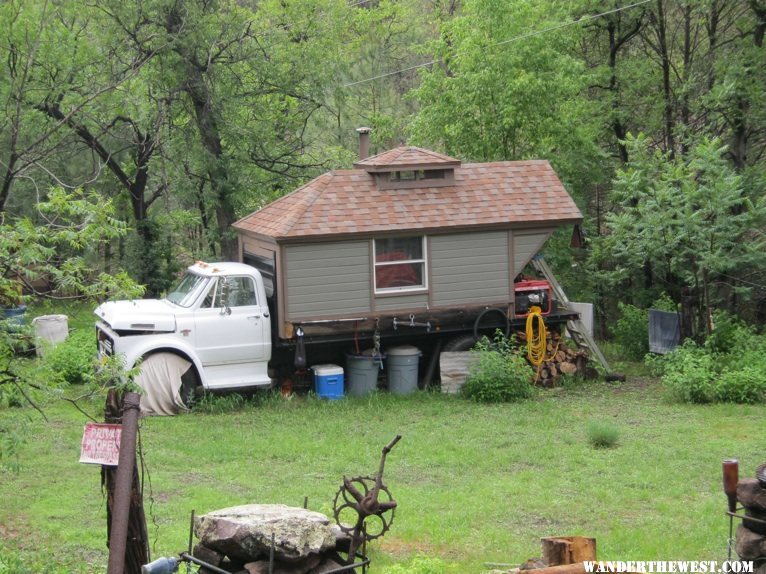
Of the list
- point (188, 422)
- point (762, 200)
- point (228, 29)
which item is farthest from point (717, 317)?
point (228, 29)

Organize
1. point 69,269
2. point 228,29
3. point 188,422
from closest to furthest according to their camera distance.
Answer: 1. point 69,269
2. point 188,422
3. point 228,29

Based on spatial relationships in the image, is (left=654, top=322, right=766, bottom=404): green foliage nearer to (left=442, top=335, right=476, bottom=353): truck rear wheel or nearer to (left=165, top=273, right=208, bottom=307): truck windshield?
(left=442, top=335, right=476, bottom=353): truck rear wheel

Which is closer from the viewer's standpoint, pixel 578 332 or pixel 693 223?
pixel 693 223

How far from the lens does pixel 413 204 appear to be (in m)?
16.2

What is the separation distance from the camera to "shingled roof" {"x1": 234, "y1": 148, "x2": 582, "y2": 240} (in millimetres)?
15539

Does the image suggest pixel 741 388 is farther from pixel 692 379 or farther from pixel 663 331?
pixel 663 331

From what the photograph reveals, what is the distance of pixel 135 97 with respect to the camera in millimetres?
18219

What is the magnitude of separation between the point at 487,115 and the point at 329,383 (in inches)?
316

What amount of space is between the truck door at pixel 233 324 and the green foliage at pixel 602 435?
532cm

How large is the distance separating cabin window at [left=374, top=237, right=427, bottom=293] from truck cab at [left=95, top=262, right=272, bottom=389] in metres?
1.97

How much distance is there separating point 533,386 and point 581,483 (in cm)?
547

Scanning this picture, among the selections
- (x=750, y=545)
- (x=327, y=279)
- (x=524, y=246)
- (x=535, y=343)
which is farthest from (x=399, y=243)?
(x=750, y=545)

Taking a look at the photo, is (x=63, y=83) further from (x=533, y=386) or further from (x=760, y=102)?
(x=760, y=102)

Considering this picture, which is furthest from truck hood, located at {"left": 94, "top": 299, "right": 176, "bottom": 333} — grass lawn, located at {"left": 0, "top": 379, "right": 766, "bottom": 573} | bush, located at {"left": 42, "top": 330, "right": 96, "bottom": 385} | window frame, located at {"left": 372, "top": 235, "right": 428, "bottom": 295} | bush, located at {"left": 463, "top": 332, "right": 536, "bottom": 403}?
bush, located at {"left": 463, "top": 332, "right": 536, "bottom": 403}
